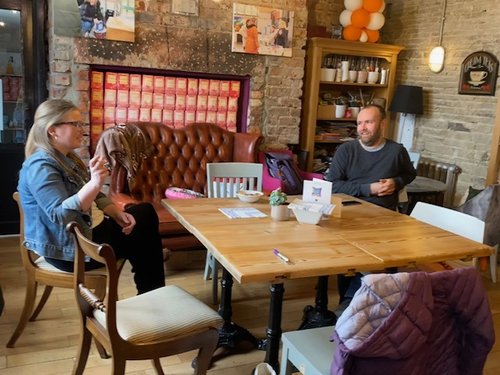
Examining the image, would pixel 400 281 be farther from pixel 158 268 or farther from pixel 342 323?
pixel 158 268

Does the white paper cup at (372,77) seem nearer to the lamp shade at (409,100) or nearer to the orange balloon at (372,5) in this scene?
the lamp shade at (409,100)

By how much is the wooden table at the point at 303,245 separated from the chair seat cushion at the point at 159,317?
24 centimetres

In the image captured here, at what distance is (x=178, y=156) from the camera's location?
422 cm

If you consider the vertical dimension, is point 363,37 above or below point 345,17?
below

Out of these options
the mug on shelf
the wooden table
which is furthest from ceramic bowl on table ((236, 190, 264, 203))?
the mug on shelf

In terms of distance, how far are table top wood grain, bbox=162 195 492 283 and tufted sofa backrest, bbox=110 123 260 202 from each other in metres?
1.42

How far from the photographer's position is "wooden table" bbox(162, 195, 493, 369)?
5.92ft

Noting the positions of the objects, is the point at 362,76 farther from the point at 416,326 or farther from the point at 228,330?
the point at 416,326

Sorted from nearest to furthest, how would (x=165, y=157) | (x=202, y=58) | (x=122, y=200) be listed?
(x=122, y=200) < (x=165, y=157) < (x=202, y=58)

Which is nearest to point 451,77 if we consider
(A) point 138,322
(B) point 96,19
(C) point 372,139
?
(C) point 372,139

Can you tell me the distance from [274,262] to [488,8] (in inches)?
160

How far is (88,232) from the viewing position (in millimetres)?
2336

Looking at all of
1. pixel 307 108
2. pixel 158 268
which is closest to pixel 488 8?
pixel 307 108

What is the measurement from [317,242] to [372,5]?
12.4 ft
